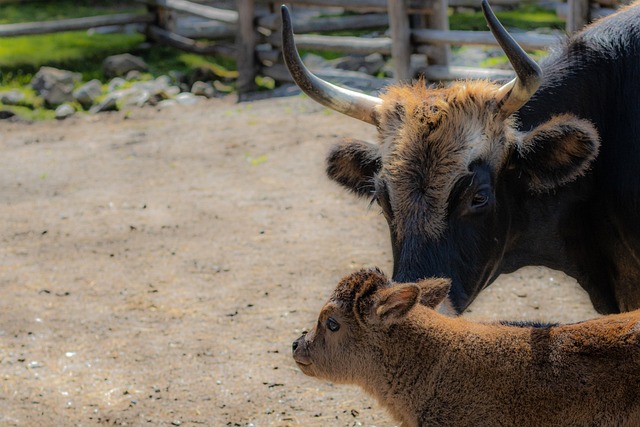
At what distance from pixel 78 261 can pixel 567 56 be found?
17.4 feet

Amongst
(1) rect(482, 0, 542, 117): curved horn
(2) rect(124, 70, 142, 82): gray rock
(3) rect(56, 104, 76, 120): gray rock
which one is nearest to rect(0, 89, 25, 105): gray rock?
(3) rect(56, 104, 76, 120): gray rock

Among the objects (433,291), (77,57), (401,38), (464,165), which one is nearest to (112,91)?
(77,57)

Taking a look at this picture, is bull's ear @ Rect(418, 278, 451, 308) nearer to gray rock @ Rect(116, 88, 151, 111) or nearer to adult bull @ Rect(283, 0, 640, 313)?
adult bull @ Rect(283, 0, 640, 313)

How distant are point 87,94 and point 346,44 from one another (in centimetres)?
414

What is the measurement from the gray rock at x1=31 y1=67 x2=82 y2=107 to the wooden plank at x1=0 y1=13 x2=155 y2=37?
6.52 feet

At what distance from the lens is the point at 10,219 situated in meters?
10.7

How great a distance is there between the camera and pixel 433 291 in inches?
187

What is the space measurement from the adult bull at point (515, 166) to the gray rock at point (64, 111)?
9.59 meters

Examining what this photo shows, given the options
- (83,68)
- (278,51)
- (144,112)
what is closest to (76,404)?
(144,112)

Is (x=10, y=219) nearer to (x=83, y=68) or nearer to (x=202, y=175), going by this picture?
(x=202, y=175)

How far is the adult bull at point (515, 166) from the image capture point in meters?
5.41

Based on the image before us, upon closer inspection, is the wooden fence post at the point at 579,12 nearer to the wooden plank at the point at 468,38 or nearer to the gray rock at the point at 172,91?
the wooden plank at the point at 468,38

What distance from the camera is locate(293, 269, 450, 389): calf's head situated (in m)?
4.66

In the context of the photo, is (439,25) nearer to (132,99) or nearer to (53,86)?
(132,99)
